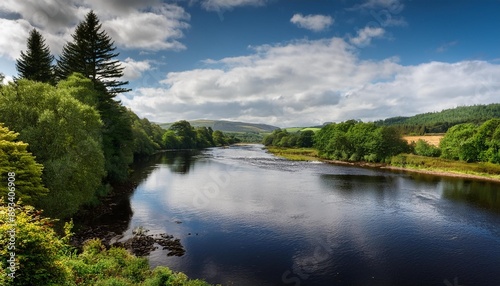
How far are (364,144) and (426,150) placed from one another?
2213 centimetres

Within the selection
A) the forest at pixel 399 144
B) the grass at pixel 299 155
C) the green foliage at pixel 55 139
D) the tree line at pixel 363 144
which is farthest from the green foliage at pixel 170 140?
the green foliage at pixel 55 139

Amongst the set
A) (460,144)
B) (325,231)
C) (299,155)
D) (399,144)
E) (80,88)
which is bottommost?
(325,231)

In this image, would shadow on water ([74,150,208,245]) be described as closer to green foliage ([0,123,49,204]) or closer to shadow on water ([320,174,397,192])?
green foliage ([0,123,49,204])

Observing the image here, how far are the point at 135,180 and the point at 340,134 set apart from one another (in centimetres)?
8975

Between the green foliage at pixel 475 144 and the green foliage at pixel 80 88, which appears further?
the green foliage at pixel 475 144

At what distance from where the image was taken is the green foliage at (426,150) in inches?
4441

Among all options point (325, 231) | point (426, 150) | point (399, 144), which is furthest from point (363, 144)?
point (325, 231)

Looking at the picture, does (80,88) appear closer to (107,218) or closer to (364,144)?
(107,218)

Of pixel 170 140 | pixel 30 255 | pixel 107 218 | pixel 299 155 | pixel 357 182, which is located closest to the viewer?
pixel 30 255

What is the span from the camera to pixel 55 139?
31.5 metres

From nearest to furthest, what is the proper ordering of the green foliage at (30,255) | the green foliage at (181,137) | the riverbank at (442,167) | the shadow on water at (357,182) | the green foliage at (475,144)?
the green foliage at (30,255)
the shadow on water at (357,182)
the riverbank at (442,167)
the green foliage at (475,144)
the green foliage at (181,137)

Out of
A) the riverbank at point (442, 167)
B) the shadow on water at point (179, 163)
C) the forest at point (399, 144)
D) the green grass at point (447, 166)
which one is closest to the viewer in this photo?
the riverbank at point (442, 167)

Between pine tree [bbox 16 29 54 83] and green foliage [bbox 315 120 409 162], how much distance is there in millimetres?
101762

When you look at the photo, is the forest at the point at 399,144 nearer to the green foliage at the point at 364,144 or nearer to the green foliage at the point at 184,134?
the green foliage at the point at 364,144
